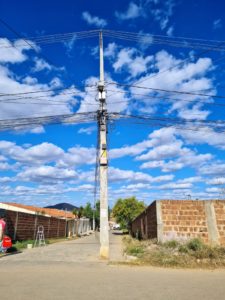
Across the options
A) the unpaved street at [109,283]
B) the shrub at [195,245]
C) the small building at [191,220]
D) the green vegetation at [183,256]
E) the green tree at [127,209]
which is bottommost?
the unpaved street at [109,283]

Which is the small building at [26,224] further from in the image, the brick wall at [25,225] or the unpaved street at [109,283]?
the unpaved street at [109,283]

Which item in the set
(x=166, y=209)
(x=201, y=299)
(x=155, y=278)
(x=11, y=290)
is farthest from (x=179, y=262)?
(x=11, y=290)

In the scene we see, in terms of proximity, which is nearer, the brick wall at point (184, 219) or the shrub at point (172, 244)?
the shrub at point (172, 244)

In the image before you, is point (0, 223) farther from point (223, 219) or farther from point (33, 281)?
point (223, 219)

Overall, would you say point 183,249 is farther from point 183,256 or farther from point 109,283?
point 109,283

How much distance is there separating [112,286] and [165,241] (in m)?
7.10

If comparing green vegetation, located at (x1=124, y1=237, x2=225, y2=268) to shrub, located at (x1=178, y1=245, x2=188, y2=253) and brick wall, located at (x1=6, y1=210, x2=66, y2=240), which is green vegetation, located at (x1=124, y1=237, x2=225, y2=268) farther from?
brick wall, located at (x1=6, y1=210, x2=66, y2=240)

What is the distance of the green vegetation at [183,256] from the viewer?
11.0 metres

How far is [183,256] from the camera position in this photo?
455 inches

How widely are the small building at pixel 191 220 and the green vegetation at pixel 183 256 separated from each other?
949mm

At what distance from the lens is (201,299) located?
621 centimetres

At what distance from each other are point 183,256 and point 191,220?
2.97 m

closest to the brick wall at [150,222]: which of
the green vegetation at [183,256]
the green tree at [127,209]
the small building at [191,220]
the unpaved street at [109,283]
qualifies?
the small building at [191,220]


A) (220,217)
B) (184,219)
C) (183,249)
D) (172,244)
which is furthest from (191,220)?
(183,249)
